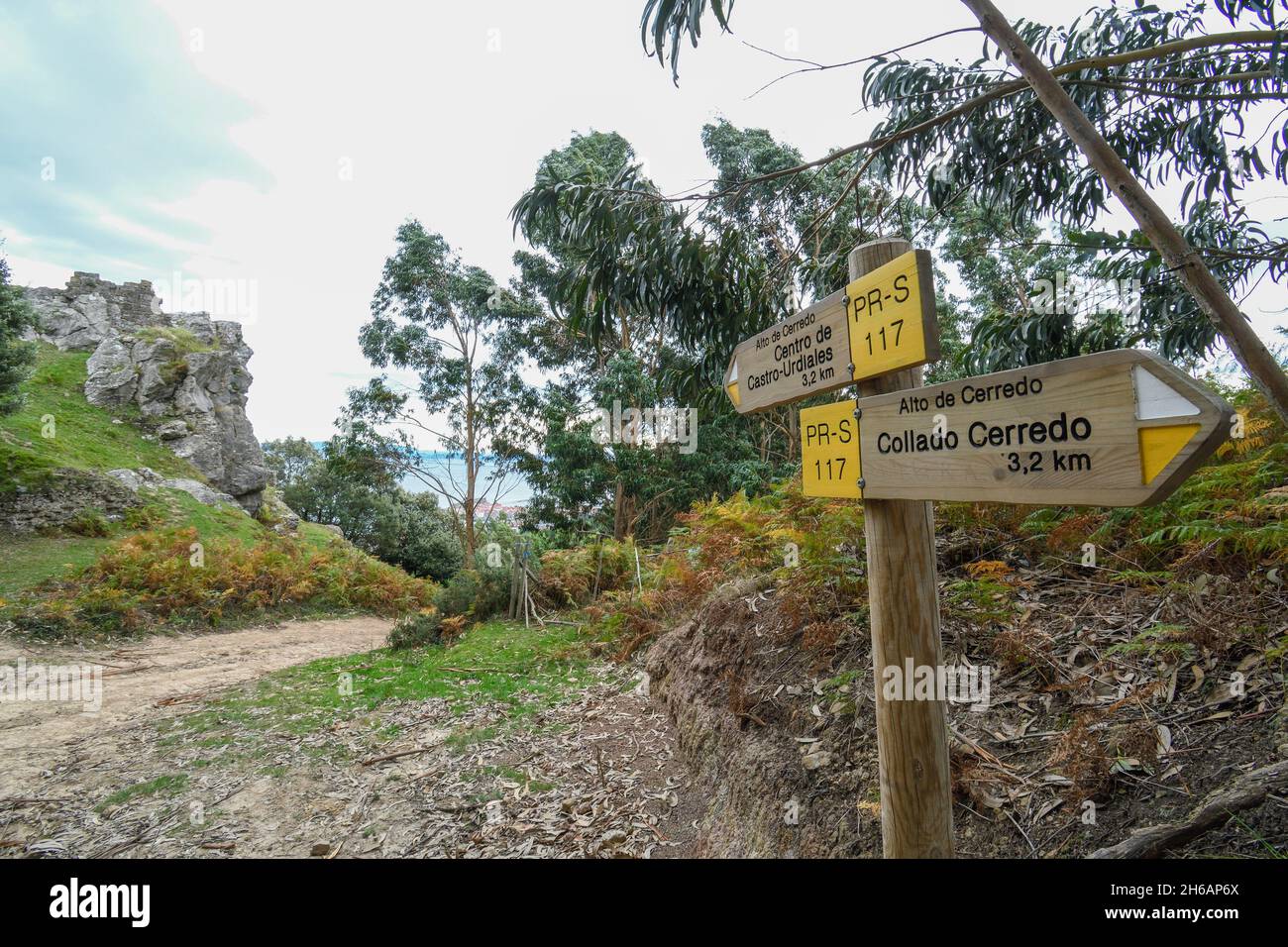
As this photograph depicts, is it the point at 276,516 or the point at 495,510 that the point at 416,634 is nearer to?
the point at 495,510

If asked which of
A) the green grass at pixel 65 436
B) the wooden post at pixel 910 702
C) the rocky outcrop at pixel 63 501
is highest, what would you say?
the green grass at pixel 65 436

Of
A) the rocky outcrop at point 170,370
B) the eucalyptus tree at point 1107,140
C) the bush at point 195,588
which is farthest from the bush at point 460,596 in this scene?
the rocky outcrop at point 170,370

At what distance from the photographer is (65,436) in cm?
1573

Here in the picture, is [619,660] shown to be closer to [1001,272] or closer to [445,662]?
[445,662]

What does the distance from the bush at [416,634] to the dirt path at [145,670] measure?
42.5 inches

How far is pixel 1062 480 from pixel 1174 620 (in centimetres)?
216

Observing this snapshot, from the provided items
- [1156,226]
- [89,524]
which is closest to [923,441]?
[1156,226]

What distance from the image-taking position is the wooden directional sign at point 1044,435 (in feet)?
3.62

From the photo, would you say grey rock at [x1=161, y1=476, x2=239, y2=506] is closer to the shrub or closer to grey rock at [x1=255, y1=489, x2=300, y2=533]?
grey rock at [x1=255, y1=489, x2=300, y2=533]

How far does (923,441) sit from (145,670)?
30.5 ft

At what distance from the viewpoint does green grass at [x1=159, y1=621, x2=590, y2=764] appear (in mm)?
4773

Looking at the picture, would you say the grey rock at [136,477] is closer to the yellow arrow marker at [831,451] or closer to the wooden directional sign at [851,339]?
the wooden directional sign at [851,339]

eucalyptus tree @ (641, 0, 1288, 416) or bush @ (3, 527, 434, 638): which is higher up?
eucalyptus tree @ (641, 0, 1288, 416)

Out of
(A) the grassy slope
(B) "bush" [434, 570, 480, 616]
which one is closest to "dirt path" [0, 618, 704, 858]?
(B) "bush" [434, 570, 480, 616]
